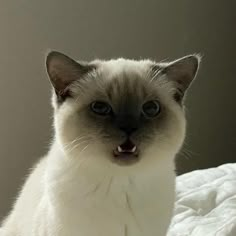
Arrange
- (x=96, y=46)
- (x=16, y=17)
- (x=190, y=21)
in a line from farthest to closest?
1. (x=190, y=21)
2. (x=96, y=46)
3. (x=16, y=17)

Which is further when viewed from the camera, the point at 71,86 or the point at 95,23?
the point at 95,23

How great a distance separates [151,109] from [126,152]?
0.12m

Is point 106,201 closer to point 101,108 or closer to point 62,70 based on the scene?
point 101,108

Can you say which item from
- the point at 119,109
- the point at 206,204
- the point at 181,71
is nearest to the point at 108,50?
the point at 206,204

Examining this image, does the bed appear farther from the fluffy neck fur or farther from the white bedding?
the fluffy neck fur

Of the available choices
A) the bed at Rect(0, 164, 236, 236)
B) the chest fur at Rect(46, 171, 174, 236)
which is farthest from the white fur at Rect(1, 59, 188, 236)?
the bed at Rect(0, 164, 236, 236)

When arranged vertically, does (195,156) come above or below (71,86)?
below

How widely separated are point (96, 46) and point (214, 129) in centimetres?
74

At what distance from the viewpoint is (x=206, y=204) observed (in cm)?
165

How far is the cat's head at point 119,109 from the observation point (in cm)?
115

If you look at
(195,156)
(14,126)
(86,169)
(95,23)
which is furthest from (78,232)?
(195,156)

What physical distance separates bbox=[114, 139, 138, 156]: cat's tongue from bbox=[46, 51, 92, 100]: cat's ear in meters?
0.20

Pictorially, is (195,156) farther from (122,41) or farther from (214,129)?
(122,41)

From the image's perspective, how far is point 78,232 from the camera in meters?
1.18
